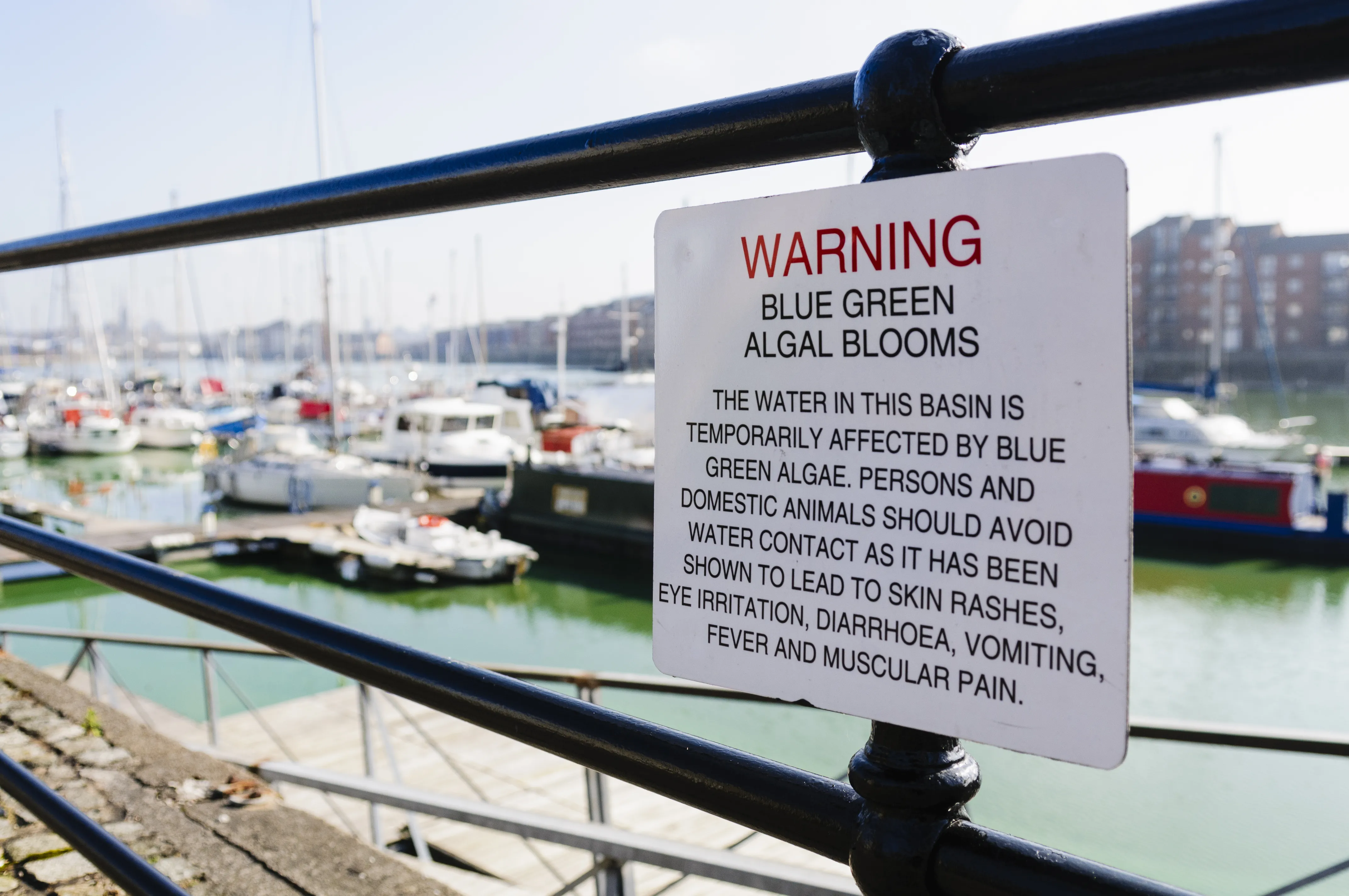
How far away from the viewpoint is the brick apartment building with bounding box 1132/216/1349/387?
5656 cm

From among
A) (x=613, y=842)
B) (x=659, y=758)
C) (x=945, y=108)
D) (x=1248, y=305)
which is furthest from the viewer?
(x=1248, y=305)

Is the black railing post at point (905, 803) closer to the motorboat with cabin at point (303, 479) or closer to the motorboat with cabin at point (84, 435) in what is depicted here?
the motorboat with cabin at point (303, 479)

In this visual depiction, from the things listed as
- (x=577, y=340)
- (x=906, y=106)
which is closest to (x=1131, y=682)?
(x=906, y=106)

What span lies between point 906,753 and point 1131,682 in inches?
161

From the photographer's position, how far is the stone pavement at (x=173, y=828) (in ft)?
6.82

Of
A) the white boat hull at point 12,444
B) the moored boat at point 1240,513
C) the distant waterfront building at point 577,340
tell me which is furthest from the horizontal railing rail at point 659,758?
the white boat hull at point 12,444

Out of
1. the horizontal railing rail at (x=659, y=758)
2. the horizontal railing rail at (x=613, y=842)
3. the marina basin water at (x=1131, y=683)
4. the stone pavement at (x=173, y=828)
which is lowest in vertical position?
the marina basin water at (x=1131, y=683)

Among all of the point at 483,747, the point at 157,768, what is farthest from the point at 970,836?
the point at 483,747

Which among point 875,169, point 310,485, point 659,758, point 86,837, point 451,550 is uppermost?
point 875,169

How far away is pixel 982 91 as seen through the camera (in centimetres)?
51

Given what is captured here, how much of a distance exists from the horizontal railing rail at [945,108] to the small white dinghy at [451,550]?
1556 centimetres

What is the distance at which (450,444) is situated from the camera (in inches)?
940

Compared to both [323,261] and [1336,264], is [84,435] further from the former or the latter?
[1336,264]

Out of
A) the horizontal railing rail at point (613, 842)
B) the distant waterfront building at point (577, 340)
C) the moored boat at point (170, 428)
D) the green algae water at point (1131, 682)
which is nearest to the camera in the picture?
the horizontal railing rail at point (613, 842)
